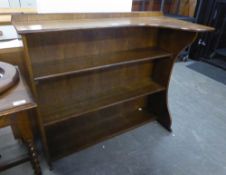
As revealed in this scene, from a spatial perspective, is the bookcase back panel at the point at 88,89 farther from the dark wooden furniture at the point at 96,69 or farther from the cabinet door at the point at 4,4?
the cabinet door at the point at 4,4

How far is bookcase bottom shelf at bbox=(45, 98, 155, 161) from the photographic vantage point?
1.66 metres

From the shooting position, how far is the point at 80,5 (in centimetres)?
174

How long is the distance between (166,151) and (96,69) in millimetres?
1017

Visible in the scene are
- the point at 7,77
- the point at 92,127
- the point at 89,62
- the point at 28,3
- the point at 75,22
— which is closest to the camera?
the point at 7,77

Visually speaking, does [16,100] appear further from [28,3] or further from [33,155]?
[28,3]

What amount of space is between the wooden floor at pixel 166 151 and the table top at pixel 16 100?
82 centimetres

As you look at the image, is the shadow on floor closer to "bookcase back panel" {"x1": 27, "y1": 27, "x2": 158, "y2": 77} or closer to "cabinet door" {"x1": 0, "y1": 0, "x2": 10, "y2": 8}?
"bookcase back panel" {"x1": 27, "y1": 27, "x2": 158, "y2": 77}

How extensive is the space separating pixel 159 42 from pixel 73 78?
86cm

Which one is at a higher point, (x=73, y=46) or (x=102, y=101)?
(x=73, y=46)

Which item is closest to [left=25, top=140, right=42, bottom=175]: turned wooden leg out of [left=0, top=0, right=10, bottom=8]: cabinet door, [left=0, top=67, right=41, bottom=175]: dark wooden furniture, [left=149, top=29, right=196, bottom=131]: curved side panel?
[left=0, top=67, right=41, bottom=175]: dark wooden furniture

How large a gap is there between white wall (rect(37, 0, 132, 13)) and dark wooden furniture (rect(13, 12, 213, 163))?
41 cm

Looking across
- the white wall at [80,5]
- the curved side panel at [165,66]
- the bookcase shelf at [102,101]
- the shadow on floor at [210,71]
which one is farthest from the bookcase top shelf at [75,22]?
the shadow on floor at [210,71]

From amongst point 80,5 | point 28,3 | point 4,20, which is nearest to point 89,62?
point 80,5

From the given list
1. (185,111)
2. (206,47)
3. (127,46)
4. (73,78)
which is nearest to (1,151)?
(73,78)
